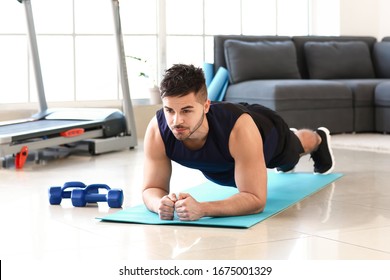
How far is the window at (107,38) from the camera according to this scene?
23.0 ft

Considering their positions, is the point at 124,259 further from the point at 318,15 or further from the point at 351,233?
the point at 318,15

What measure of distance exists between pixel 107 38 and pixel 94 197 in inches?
151

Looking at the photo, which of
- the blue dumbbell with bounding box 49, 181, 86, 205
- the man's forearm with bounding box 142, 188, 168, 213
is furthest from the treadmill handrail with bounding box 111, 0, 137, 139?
the man's forearm with bounding box 142, 188, 168, 213

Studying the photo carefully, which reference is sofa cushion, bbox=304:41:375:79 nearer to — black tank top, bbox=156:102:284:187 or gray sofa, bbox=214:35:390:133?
gray sofa, bbox=214:35:390:133

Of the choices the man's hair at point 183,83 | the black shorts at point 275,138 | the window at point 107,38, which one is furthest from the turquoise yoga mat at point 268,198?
the window at point 107,38

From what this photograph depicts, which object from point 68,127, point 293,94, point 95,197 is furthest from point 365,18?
point 95,197

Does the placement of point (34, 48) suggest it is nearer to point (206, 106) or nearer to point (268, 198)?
point (268, 198)

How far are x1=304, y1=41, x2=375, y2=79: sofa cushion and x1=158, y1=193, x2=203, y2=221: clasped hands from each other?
15.3ft

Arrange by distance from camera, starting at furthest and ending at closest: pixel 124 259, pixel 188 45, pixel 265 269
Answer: pixel 188 45
pixel 124 259
pixel 265 269

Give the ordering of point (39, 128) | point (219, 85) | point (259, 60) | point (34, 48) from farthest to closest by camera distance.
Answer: point (259, 60), point (219, 85), point (34, 48), point (39, 128)

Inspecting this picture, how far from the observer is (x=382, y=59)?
315 inches

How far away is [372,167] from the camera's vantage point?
511 cm

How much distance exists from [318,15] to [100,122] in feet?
11.0

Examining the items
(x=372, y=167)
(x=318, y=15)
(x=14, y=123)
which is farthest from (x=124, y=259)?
(x=318, y=15)
